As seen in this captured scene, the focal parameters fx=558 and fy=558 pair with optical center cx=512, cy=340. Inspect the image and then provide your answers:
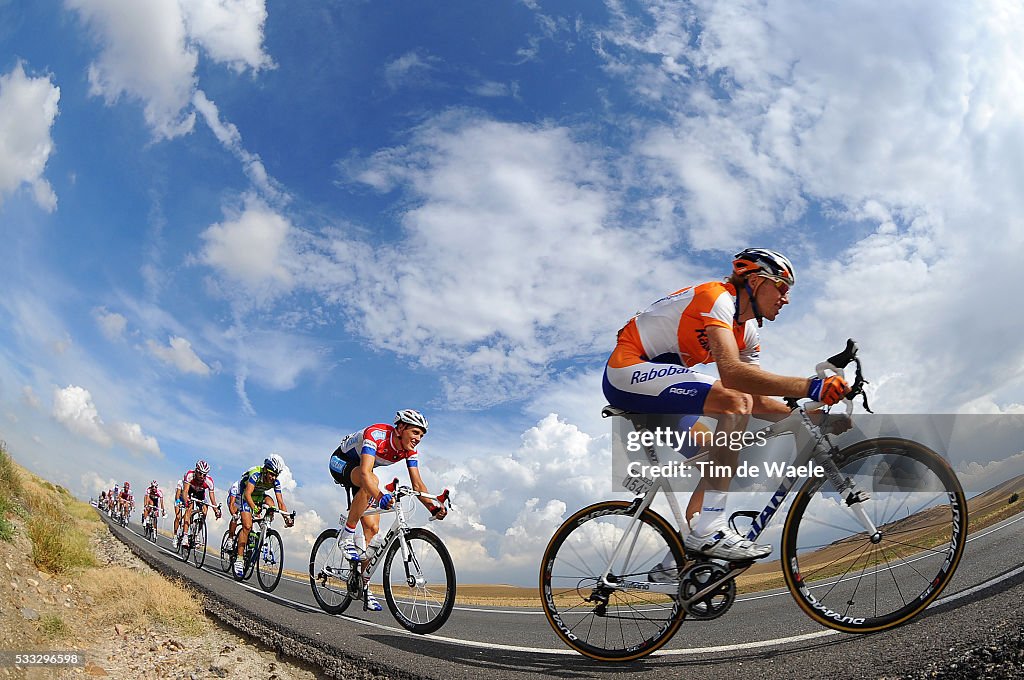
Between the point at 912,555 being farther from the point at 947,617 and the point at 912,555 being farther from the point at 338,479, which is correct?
the point at 338,479

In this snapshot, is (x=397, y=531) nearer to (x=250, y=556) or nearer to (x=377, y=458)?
(x=377, y=458)

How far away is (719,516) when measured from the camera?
11.5ft

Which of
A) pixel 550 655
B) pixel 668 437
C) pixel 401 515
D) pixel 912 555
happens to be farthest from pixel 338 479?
pixel 912 555

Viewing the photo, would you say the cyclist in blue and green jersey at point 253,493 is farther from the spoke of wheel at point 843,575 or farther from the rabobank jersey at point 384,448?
the spoke of wheel at point 843,575

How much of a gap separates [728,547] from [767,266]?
5.83ft

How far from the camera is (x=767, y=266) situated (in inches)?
141

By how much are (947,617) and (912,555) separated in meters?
0.33

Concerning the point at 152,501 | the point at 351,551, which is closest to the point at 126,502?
the point at 152,501

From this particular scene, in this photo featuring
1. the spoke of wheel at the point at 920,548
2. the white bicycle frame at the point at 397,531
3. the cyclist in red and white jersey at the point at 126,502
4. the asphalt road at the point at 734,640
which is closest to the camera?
the asphalt road at the point at 734,640

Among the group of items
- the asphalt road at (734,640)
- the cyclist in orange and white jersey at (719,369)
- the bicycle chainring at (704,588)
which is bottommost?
the asphalt road at (734,640)

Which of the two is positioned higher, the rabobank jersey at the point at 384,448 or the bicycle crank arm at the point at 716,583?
the rabobank jersey at the point at 384,448

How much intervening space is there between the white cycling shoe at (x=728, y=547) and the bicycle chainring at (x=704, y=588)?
10 cm

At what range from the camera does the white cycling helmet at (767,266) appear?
11.7 feet

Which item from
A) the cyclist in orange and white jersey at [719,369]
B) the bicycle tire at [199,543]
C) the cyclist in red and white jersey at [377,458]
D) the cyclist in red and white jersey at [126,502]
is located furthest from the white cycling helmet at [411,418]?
the cyclist in red and white jersey at [126,502]
